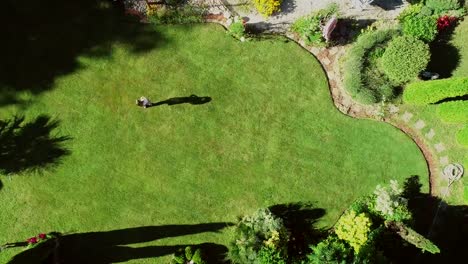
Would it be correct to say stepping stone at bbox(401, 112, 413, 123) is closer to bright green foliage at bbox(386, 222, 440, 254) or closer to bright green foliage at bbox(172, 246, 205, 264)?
bright green foliage at bbox(386, 222, 440, 254)

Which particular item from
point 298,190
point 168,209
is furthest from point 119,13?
point 298,190

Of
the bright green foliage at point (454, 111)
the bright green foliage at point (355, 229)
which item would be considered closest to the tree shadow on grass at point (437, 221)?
the bright green foliage at point (454, 111)

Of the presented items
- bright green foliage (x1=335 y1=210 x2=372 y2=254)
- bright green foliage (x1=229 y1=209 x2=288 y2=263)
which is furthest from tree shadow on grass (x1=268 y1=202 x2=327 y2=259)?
bright green foliage (x1=335 y1=210 x2=372 y2=254)

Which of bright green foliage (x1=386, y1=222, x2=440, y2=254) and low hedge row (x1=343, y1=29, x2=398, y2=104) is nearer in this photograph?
bright green foliage (x1=386, y1=222, x2=440, y2=254)

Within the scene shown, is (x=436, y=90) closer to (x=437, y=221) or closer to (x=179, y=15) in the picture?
(x=437, y=221)

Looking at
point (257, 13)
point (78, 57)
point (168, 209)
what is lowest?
point (168, 209)

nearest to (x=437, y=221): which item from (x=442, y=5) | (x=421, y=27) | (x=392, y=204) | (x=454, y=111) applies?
(x=392, y=204)

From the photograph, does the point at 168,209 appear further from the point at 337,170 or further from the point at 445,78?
the point at 445,78
